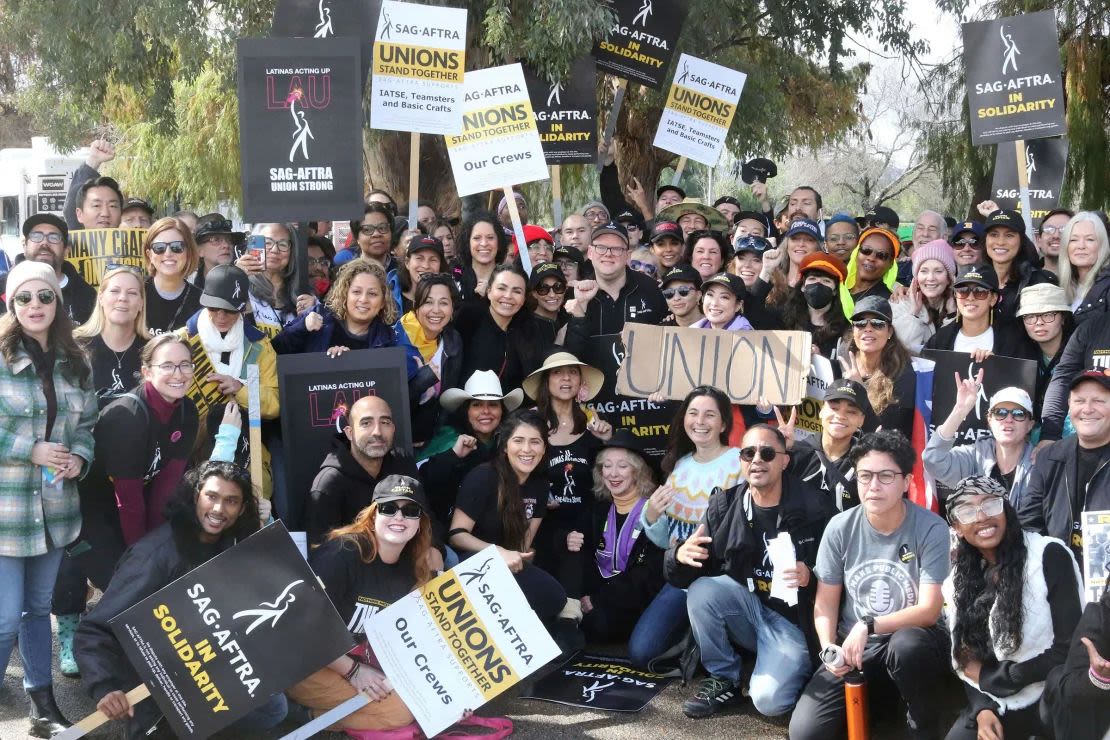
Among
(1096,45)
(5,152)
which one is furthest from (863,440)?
(5,152)

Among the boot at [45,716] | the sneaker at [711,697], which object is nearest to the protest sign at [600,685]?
the sneaker at [711,697]

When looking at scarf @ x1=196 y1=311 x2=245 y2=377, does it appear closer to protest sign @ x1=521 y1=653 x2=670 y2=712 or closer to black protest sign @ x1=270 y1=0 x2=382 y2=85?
protest sign @ x1=521 y1=653 x2=670 y2=712

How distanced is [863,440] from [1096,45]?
1199 centimetres

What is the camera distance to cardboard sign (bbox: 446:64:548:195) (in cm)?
918

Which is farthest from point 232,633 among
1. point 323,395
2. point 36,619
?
point 323,395

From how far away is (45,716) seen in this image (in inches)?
229

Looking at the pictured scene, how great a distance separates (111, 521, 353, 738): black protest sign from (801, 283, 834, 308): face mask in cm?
343

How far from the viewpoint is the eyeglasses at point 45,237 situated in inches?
295

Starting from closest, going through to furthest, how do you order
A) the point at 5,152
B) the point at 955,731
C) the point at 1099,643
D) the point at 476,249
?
the point at 1099,643 → the point at 955,731 → the point at 476,249 → the point at 5,152

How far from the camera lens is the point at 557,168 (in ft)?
35.9

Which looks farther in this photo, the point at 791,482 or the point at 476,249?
the point at 476,249

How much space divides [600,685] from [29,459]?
295 cm

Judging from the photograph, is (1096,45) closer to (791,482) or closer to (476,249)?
→ (476,249)

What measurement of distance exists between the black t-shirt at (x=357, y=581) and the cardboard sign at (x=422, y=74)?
12.7 ft
